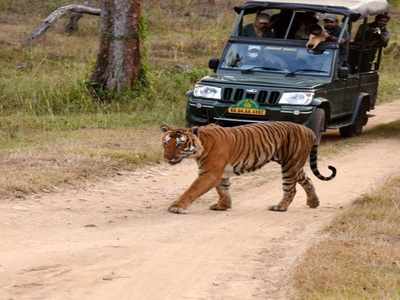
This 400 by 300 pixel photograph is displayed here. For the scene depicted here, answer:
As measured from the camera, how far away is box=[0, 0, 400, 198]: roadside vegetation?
12.3 meters

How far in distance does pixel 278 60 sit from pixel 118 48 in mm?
3623

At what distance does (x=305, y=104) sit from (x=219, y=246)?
664 cm

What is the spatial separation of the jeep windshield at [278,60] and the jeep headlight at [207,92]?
888 millimetres

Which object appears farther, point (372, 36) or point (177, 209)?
point (372, 36)

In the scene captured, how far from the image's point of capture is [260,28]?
16.6 m

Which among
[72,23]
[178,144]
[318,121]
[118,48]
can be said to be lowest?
[72,23]

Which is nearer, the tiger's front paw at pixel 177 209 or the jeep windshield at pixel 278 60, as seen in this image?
the tiger's front paw at pixel 177 209

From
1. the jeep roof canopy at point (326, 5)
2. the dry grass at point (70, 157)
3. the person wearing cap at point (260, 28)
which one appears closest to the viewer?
the dry grass at point (70, 157)

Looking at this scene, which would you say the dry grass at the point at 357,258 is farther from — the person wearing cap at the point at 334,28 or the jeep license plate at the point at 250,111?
the person wearing cap at the point at 334,28

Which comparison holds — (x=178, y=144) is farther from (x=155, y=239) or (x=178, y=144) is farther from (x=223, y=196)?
(x=155, y=239)

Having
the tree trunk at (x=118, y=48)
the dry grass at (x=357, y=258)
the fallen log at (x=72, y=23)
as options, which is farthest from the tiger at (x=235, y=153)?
the fallen log at (x=72, y=23)

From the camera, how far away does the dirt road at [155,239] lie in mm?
7215

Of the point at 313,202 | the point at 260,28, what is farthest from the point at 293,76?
the point at 313,202

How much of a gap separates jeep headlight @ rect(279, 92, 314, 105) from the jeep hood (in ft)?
0.52
